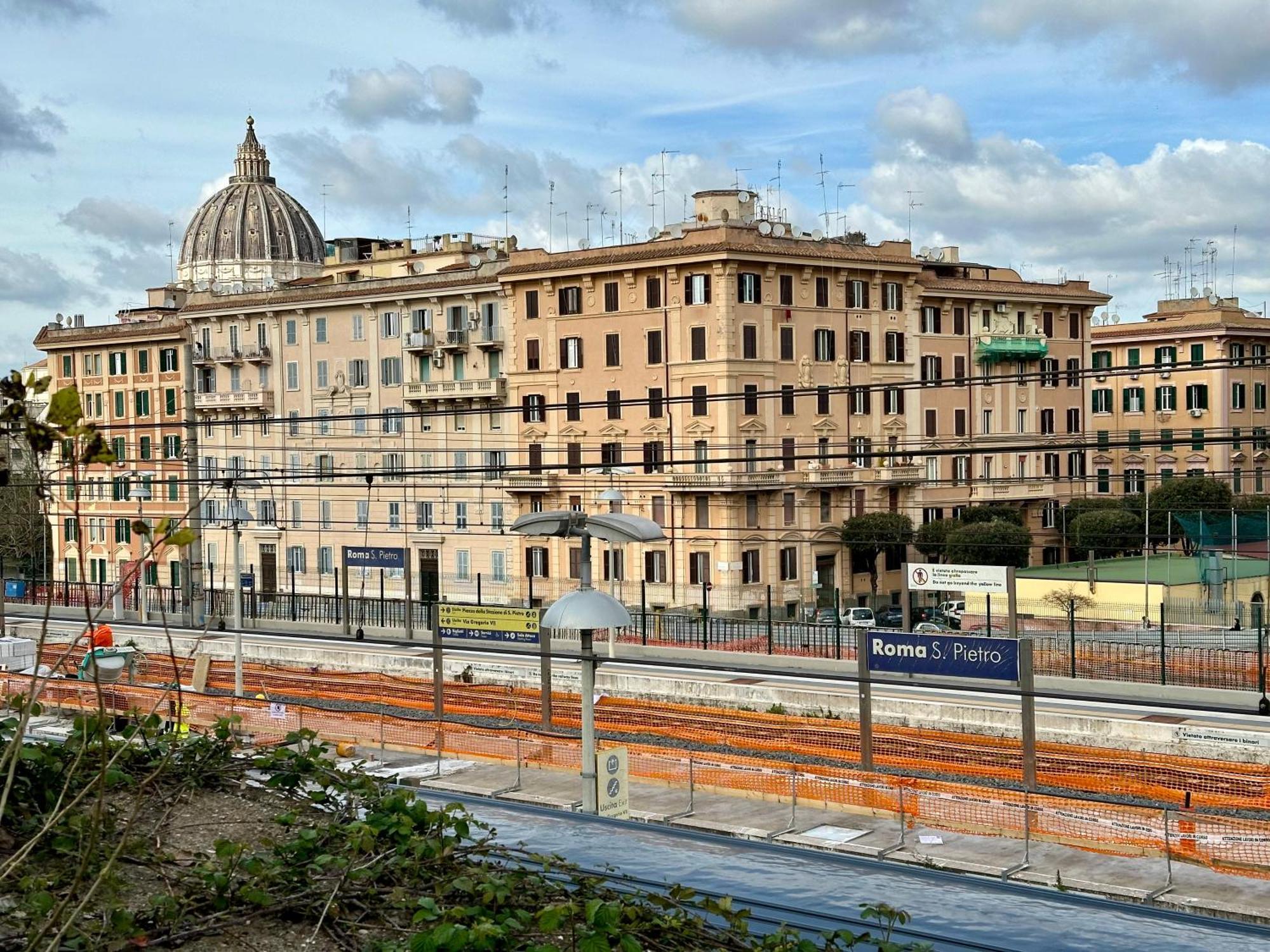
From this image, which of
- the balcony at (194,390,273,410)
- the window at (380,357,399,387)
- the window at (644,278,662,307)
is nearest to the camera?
the window at (644,278,662,307)

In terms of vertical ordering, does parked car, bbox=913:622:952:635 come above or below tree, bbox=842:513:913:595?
below

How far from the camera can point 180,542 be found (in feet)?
15.7

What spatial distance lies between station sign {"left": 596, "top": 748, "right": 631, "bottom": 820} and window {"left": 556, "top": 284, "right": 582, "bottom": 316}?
41.9 meters

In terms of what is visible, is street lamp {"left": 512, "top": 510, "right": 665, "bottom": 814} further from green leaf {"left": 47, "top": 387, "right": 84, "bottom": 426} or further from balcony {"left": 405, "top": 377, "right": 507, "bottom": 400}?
balcony {"left": 405, "top": 377, "right": 507, "bottom": 400}

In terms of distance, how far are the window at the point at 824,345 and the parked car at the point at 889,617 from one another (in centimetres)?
932

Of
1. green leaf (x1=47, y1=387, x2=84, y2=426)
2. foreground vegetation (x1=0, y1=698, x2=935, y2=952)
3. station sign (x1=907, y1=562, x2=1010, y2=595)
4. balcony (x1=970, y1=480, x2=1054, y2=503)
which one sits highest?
green leaf (x1=47, y1=387, x2=84, y2=426)

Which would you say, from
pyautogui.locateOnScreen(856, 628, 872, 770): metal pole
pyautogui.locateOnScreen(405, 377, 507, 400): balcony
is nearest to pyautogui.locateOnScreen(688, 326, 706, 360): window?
pyautogui.locateOnScreen(405, 377, 507, 400): balcony

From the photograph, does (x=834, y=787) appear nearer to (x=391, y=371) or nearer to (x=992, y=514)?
(x=992, y=514)

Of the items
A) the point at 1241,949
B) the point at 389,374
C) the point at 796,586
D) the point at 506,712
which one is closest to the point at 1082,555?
the point at 796,586

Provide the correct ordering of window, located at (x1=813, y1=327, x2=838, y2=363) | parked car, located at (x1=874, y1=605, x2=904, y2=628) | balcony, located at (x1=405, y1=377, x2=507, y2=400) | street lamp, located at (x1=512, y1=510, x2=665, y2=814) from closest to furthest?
1. street lamp, located at (x1=512, y1=510, x2=665, y2=814)
2. parked car, located at (x1=874, y1=605, x2=904, y2=628)
3. window, located at (x1=813, y1=327, x2=838, y2=363)
4. balcony, located at (x1=405, y1=377, x2=507, y2=400)

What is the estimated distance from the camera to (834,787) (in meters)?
22.9

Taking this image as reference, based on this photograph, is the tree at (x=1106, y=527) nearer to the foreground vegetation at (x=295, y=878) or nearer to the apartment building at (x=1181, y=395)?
the apartment building at (x=1181, y=395)

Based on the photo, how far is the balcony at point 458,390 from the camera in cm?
6172

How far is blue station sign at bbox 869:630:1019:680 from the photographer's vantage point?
2483cm
